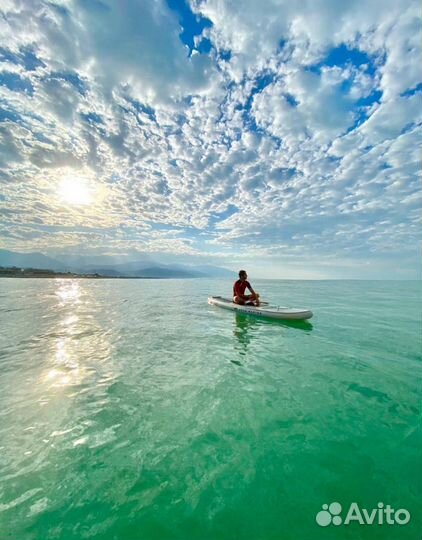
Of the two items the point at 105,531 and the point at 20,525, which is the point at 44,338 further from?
the point at 105,531

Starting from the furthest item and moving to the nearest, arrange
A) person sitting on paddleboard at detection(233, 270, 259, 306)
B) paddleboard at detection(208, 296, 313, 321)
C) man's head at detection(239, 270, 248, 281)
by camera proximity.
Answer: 1. person sitting on paddleboard at detection(233, 270, 259, 306)
2. man's head at detection(239, 270, 248, 281)
3. paddleboard at detection(208, 296, 313, 321)

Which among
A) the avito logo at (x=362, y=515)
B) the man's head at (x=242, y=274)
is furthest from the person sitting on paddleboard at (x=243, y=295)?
the avito logo at (x=362, y=515)

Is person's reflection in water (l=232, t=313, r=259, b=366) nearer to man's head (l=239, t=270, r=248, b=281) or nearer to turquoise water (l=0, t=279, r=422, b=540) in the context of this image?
turquoise water (l=0, t=279, r=422, b=540)

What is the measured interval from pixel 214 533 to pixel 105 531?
4.94ft

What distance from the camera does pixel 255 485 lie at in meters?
3.96

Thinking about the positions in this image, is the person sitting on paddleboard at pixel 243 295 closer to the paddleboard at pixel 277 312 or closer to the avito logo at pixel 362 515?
the paddleboard at pixel 277 312

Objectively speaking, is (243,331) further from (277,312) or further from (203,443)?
(203,443)

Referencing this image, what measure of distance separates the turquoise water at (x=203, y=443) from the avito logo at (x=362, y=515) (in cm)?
8

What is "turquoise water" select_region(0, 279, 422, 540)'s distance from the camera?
11.2 ft

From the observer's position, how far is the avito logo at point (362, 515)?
137 inches

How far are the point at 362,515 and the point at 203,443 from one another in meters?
2.79

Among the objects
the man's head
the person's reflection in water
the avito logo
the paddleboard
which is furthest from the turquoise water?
the man's head

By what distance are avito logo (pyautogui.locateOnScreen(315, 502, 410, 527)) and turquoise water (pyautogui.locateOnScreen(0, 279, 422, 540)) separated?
8 centimetres

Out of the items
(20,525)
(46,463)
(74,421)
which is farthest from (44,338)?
(20,525)
